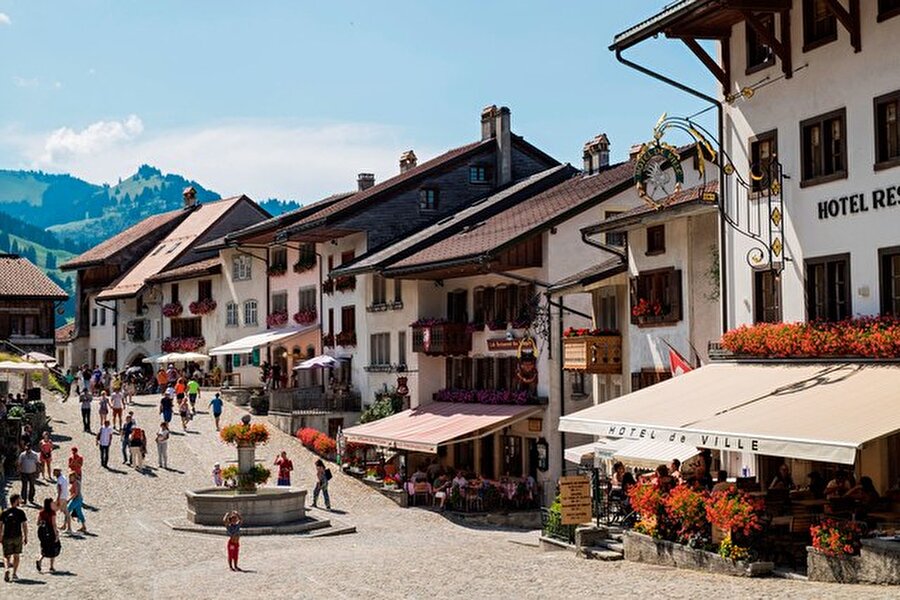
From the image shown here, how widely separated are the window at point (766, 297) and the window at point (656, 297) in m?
6.25

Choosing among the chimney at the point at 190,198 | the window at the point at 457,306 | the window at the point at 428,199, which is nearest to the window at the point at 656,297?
the window at the point at 457,306

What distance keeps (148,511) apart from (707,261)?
1755 cm

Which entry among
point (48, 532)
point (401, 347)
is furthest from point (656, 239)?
point (401, 347)

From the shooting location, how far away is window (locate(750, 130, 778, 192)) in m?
29.1

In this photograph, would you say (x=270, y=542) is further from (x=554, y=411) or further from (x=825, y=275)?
(x=825, y=275)

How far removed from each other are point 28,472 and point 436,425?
13.3 metres

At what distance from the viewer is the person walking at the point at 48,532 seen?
92.5 ft

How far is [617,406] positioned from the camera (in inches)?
1164

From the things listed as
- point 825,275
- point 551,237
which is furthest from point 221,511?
point 825,275

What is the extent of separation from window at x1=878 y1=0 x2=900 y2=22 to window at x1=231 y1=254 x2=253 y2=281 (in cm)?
4906

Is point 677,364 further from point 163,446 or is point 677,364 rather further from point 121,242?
point 121,242

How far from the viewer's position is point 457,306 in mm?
51312

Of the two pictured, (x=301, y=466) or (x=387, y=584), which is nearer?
(x=387, y=584)

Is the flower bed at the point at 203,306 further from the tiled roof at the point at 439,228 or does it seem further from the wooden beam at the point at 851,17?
the wooden beam at the point at 851,17
